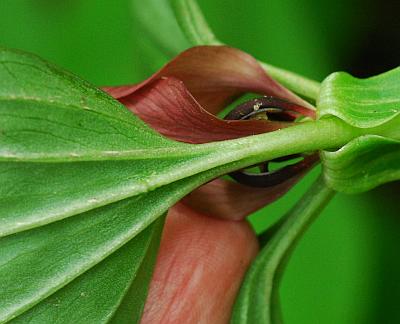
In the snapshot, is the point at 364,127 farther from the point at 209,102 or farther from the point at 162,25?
the point at 162,25

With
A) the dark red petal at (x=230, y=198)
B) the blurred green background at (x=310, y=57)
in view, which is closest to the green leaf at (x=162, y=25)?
the blurred green background at (x=310, y=57)

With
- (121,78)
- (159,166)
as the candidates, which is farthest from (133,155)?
(121,78)

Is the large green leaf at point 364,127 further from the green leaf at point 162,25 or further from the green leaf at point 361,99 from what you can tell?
the green leaf at point 162,25

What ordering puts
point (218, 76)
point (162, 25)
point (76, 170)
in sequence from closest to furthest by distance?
1. point (76, 170)
2. point (218, 76)
3. point (162, 25)

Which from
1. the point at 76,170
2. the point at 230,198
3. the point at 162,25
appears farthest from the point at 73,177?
the point at 162,25

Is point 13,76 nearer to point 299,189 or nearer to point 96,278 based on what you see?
point 96,278

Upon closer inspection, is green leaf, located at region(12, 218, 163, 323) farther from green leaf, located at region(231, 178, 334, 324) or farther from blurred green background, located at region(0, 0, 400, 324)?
blurred green background, located at region(0, 0, 400, 324)

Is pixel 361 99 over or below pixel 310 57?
below
